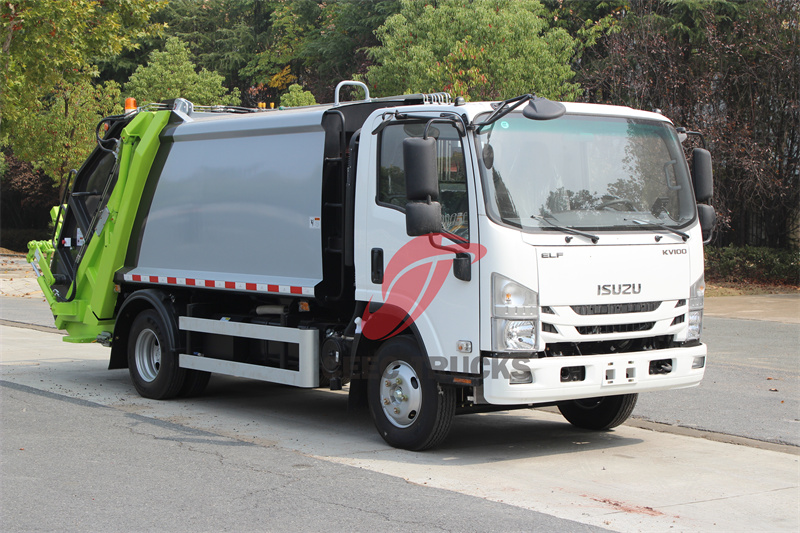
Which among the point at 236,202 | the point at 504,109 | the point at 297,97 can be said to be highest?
the point at 297,97

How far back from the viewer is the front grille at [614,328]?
709cm

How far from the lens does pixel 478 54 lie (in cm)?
2250

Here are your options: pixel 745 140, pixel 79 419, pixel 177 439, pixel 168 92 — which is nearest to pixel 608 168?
pixel 177 439

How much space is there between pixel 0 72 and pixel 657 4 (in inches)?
655

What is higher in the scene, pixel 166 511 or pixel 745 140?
pixel 745 140

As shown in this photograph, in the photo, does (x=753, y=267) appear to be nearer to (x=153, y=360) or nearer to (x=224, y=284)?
(x=153, y=360)

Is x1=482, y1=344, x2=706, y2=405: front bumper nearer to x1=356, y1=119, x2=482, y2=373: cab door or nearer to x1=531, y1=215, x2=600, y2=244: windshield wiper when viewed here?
x1=356, y1=119, x2=482, y2=373: cab door

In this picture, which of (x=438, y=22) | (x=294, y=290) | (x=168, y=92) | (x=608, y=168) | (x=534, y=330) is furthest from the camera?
(x=168, y=92)

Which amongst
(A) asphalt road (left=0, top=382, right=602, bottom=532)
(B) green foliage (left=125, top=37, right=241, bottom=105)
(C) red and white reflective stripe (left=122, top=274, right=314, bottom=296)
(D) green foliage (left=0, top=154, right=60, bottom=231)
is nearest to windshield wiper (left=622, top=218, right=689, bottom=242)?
(A) asphalt road (left=0, top=382, right=602, bottom=532)

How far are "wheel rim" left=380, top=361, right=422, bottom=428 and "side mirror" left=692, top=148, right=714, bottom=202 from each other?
2.86 metres

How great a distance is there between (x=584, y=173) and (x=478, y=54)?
15.7 meters

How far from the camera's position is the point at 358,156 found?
7945mm

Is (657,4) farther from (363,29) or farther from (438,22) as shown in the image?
(363,29)

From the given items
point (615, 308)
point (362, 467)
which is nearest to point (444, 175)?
point (615, 308)
